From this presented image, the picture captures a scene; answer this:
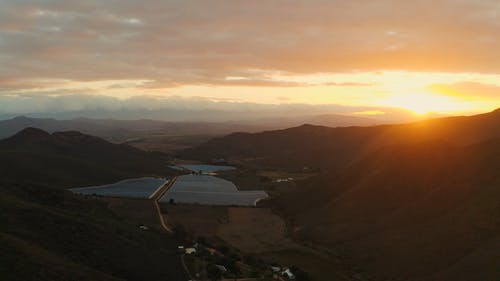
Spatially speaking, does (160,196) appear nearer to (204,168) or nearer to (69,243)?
(69,243)

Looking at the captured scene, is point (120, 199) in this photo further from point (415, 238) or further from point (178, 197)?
point (415, 238)

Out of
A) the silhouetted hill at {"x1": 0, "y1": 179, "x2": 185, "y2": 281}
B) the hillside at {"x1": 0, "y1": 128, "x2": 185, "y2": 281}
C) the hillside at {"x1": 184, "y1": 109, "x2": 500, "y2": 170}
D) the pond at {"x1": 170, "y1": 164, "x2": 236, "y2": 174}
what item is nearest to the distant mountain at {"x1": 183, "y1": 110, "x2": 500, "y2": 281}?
the hillside at {"x1": 184, "y1": 109, "x2": 500, "y2": 170}

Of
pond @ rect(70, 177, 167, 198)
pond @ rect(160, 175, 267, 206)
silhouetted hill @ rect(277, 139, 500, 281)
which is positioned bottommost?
pond @ rect(160, 175, 267, 206)

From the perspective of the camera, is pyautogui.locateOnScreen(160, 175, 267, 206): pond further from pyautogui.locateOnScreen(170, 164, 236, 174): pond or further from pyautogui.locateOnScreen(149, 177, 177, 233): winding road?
pyautogui.locateOnScreen(170, 164, 236, 174): pond

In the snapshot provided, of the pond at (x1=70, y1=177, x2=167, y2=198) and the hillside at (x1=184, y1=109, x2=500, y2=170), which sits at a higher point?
Answer: the hillside at (x1=184, y1=109, x2=500, y2=170)

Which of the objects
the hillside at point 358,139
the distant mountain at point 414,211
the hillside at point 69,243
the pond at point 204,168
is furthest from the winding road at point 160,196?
the hillside at point 358,139

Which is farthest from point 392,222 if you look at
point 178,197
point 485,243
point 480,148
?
point 178,197
